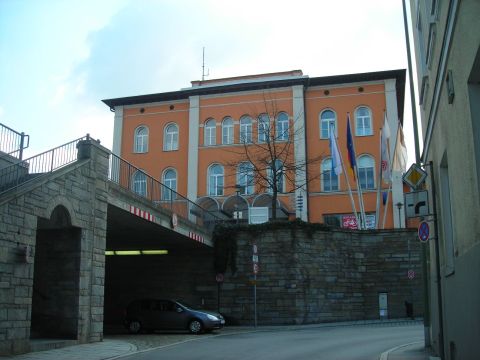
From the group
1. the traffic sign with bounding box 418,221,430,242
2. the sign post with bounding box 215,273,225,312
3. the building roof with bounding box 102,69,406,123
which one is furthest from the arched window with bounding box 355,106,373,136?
the traffic sign with bounding box 418,221,430,242

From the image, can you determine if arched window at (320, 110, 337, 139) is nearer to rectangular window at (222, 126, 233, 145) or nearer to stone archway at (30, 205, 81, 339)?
rectangular window at (222, 126, 233, 145)

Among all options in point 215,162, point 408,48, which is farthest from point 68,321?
point 215,162

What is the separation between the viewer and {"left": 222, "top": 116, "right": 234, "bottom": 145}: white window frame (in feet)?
154

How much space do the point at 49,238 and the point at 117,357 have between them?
16.0 feet

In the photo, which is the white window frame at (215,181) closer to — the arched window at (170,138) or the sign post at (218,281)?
the arched window at (170,138)

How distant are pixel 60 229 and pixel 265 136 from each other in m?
25.3

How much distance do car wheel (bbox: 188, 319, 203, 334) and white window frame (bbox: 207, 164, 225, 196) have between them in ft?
75.7

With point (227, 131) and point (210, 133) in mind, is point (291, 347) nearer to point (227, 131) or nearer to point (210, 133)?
point (227, 131)

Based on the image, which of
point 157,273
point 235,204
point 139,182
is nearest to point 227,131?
point 235,204

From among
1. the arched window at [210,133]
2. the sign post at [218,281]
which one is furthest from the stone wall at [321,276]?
the arched window at [210,133]

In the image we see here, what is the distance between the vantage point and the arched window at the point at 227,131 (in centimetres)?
4688

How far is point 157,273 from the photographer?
A: 98.8ft

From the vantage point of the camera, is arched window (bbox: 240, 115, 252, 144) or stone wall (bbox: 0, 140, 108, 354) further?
arched window (bbox: 240, 115, 252, 144)

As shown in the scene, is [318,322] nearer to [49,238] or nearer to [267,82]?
[49,238]
